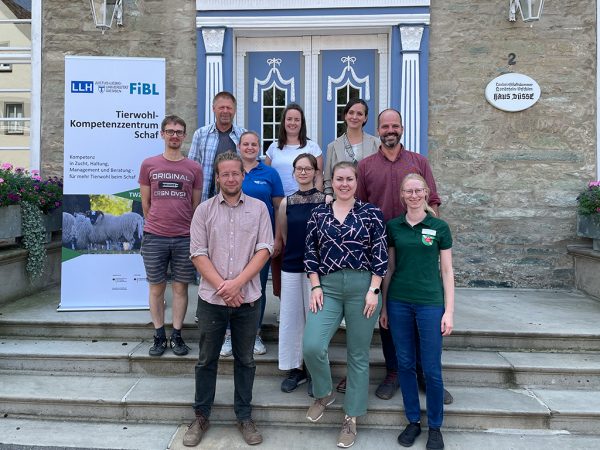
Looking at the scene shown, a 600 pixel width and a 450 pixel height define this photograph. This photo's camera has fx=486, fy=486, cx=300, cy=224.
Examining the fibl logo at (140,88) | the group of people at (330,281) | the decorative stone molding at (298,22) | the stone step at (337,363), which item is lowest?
the stone step at (337,363)

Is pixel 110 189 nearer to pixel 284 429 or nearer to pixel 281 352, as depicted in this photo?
pixel 281 352

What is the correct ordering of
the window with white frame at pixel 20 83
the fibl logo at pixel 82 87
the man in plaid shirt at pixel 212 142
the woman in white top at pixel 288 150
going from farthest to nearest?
the window with white frame at pixel 20 83
the fibl logo at pixel 82 87
the man in plaid shirt at pixel 212 142
the woman in white top at pixel 288 150

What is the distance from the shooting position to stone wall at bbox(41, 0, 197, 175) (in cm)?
586

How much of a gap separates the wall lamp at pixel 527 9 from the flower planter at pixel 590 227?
7.53 feet

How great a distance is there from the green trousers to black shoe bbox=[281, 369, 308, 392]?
460mm

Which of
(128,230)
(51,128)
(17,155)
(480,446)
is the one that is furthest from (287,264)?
(17,155)

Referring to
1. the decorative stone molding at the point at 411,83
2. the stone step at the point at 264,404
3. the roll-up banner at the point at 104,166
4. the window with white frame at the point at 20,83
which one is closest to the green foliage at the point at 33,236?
the roll-up banner at the point at 104,166

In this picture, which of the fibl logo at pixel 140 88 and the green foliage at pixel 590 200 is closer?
the fibl logo at pixel 140 88

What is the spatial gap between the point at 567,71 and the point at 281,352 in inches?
186

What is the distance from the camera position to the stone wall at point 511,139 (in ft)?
18.4

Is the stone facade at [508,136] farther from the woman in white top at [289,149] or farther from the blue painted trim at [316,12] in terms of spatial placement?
the woman in white top at [289,149]


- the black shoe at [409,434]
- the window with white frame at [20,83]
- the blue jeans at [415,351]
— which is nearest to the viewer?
the blue jeans at [415,351]

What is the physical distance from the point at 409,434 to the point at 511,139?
12.8ft

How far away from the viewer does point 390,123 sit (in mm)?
3373
